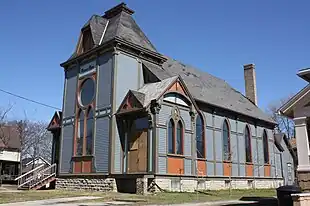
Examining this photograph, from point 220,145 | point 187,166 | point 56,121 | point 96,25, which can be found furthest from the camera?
point 56,121

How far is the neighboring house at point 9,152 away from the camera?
5038 centimetres

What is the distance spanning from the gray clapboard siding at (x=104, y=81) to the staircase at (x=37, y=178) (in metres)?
7.58

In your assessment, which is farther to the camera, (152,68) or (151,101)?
(152,68)

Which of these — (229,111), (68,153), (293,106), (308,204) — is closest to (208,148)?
(229,111)

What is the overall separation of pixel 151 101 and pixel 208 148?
25.4 feet

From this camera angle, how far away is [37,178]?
1044 inches

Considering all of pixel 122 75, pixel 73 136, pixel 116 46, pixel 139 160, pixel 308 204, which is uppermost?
pixel 116 46

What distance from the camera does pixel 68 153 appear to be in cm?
2614

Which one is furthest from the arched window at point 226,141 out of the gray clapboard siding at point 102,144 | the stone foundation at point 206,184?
the gray clapboard siding at point 102,144

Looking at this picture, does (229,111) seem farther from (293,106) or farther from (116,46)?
(293,106)

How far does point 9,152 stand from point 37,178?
91.3ft

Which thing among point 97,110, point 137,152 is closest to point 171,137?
point 137,152

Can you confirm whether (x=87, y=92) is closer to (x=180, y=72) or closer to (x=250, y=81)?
(x=180, y=72)

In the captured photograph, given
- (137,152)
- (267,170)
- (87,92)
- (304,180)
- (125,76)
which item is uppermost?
(125,76)
